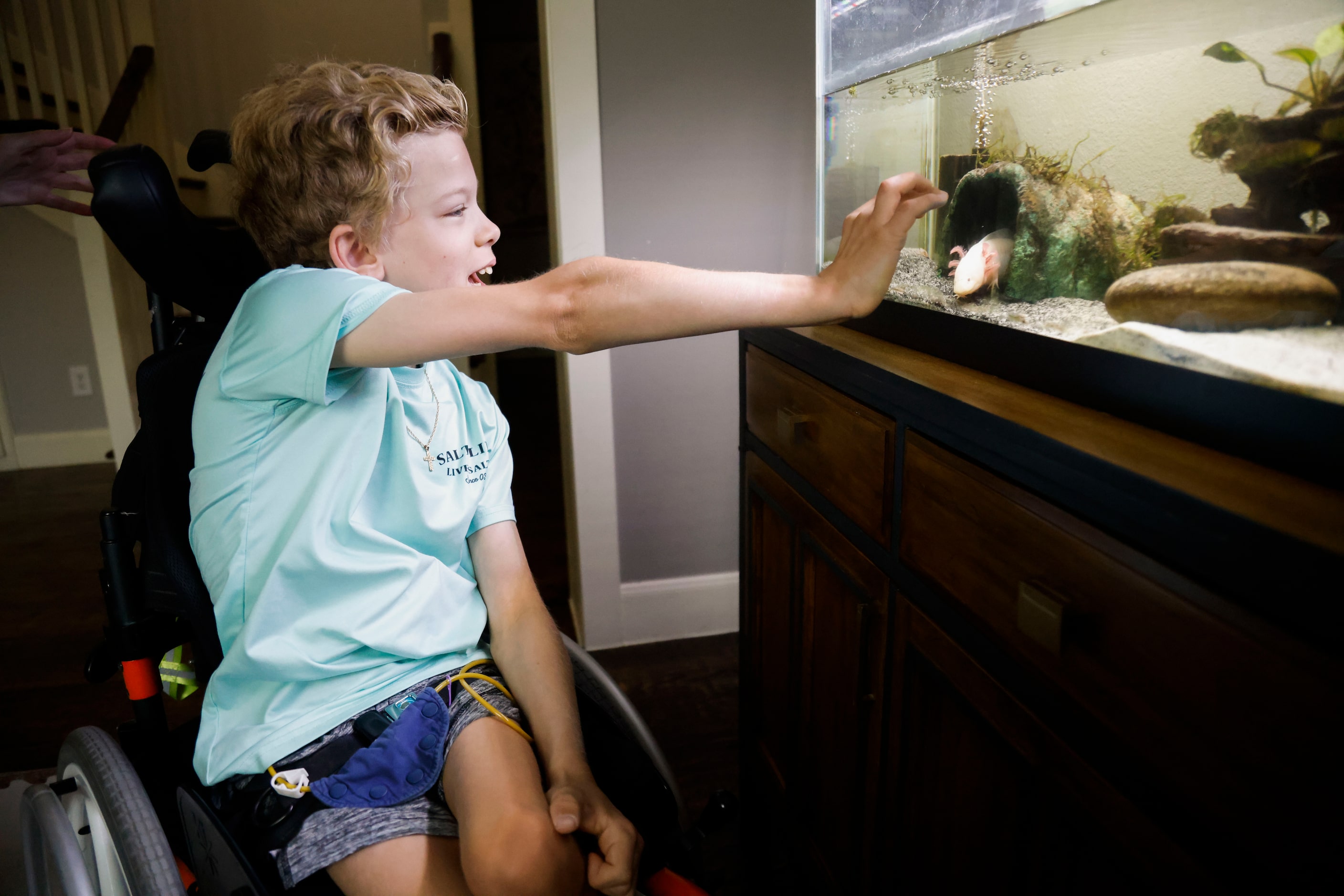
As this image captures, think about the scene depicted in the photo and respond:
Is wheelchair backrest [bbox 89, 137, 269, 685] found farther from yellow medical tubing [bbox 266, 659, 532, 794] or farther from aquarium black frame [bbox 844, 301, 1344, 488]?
aquarium black frame [bbox 844, 301, 1344, 488]

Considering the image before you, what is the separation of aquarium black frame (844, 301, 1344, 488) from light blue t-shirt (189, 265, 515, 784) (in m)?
0.62

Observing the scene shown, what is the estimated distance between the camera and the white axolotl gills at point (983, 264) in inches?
→ 33.4

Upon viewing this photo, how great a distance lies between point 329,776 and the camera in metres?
0.81

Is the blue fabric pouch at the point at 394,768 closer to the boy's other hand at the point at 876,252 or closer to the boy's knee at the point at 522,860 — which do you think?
the boy's knee at the point at 522,860

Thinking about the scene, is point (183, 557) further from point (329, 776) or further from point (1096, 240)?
point (1096, 240)

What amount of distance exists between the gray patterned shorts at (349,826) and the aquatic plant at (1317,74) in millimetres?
856

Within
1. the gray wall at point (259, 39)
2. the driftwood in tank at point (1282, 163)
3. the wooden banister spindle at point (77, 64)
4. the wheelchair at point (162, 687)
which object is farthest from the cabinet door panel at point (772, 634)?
the gray wall at point (259, 39)

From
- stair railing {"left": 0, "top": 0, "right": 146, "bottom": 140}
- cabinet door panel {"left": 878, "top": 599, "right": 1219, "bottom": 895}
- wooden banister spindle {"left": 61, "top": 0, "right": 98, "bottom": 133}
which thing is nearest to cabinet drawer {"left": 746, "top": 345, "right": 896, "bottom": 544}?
cabinet door panel {"left": 878, "top": 599, "right": 1219, "bottom": 895}

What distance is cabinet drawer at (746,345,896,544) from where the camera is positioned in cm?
87

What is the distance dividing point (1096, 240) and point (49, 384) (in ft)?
13.9

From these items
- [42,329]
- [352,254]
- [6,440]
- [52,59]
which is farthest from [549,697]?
[6,440]

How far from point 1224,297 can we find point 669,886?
721 mm

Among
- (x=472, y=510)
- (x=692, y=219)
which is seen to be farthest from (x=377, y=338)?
(x=692, y=219)

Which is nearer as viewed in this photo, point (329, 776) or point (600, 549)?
point (329, 776)
